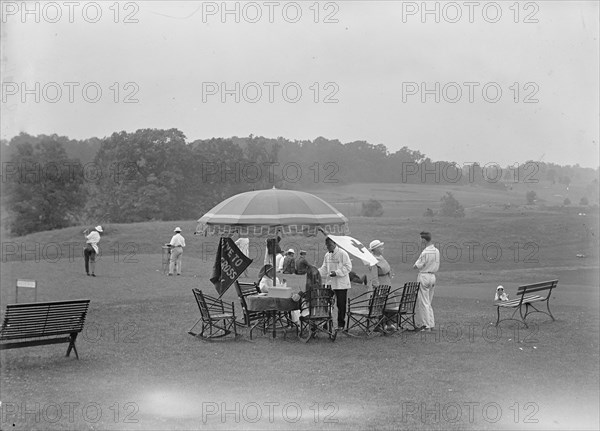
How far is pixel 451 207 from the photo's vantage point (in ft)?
80.1

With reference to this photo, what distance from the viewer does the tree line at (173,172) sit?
902 inches

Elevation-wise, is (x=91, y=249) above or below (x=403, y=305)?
above

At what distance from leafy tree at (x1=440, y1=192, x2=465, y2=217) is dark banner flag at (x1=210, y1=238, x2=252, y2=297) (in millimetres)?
13485

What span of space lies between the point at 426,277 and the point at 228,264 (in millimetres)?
3589

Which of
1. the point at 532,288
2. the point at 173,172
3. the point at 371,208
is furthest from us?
the point at 173,172

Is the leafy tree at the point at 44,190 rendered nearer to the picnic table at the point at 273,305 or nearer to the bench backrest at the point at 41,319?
the picnic table at the point at 273,305

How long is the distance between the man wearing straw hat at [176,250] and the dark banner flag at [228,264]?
10.3m

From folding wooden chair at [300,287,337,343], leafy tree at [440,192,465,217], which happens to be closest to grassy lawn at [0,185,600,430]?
folding wooden chair at [300,287,337,343]

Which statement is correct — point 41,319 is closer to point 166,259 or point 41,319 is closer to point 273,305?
point 273,305

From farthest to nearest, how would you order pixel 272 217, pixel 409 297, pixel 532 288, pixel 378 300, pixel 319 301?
1. pixel 532 288
2. pixel 409 297
3. pixel 378 300
4. pixel 319 301
5. pixel 272 217

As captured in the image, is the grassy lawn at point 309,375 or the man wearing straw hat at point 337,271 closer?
the grassy lawn at point 309,375

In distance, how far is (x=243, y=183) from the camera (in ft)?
91.4

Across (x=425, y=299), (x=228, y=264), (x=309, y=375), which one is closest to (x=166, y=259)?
(x=228, y=264)

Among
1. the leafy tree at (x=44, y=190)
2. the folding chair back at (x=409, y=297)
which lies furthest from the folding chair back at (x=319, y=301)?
the leafy tree at (x=44, y=190)
